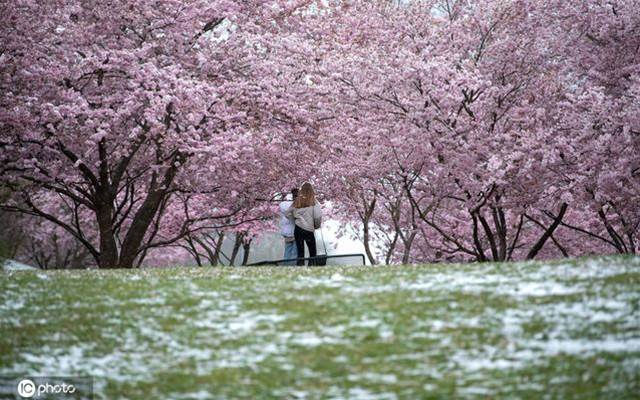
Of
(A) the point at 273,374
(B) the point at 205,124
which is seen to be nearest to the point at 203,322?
(A) the point at 273,374

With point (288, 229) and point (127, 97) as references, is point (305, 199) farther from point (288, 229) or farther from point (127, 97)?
point (127, 97)

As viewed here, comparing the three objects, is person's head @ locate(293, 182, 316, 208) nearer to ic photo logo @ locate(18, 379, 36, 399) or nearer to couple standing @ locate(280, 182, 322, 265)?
couple standing @ locate(280, 182, 322, 265)

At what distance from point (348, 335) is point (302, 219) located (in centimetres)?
915

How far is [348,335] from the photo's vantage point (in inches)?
342

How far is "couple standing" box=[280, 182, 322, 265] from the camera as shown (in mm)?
17703

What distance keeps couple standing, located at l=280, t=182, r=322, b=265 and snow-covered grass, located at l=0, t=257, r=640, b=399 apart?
6096 millimetres

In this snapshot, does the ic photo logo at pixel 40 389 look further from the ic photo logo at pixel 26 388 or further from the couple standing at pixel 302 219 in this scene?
the couple standing at pixel 302 219

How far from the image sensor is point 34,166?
66.5 feet

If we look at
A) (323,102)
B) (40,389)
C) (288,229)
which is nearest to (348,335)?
(40,389)

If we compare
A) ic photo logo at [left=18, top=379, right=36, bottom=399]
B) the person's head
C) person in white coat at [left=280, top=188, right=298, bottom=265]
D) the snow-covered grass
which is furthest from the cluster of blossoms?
ic photo logo at [left=18, top=379, right=36, bottom=399]

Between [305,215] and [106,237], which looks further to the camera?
[106,237]

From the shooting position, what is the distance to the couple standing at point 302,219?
697 inches

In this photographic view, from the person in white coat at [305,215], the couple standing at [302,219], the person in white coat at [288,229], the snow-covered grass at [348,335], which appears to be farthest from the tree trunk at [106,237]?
the snow-covered grass at [348,335]

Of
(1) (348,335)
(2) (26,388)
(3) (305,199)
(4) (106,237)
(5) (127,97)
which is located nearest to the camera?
(2) (26,388)
